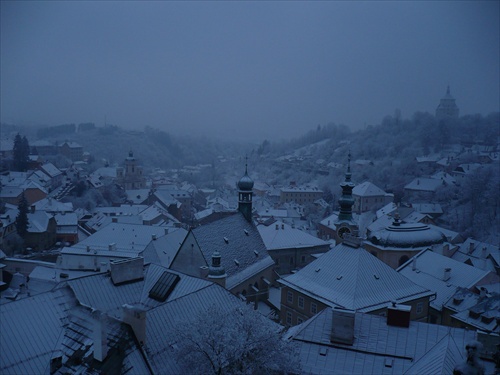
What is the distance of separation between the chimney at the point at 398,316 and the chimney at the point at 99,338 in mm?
9560

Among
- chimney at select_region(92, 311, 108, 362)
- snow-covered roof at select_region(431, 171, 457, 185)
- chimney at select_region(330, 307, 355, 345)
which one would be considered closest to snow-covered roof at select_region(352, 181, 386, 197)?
snow-covered roof at select_region(431, 171, 457, 185)

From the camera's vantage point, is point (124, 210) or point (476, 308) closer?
point (476, 308)

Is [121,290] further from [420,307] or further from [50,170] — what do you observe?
[50,170]

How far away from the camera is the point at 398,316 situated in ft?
54.6

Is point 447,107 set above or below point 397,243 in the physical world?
above

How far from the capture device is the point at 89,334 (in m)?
15.6

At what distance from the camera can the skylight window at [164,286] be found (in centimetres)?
1936

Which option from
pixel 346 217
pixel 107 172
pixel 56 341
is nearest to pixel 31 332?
pixel 56 341

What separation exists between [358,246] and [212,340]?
545 inches

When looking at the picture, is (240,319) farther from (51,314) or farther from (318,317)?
(51,314)

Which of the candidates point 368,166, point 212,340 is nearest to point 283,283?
point 212,340

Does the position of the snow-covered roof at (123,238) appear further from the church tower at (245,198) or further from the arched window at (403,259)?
the arched window at (403,259)

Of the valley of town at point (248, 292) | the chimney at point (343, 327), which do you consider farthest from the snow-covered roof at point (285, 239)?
the chimney at point (343, 327)

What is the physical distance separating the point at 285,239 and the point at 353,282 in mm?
16879
